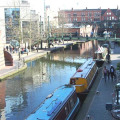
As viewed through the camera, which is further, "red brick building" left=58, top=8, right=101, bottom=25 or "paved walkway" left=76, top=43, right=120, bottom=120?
"red brick building" left=58, top=8, right=101, bottom=25

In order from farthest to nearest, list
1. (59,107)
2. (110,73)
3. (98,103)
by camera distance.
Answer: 1. (110,73)
2. (98,103)
3. (59,107)

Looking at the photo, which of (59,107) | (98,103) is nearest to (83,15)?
(98,103)

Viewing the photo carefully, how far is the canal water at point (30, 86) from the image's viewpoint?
20.0m

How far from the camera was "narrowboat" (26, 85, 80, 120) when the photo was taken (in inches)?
527

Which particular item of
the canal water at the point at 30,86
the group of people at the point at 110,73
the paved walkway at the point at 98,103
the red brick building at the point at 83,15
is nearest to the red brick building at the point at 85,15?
the red brick building at the point at 83,15

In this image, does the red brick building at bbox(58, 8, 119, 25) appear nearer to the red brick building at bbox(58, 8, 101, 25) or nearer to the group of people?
the red brick building at bbox(58, 8, 101, 25)

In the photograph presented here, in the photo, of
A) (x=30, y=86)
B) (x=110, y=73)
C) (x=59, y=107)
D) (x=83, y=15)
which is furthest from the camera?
(x=83, y=15)

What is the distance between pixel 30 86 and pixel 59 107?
12.4 meters

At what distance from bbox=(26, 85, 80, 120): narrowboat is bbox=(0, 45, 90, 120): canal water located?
334 cm

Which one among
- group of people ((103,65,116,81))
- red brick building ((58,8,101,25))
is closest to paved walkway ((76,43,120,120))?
group of people ((103,65,116,81))

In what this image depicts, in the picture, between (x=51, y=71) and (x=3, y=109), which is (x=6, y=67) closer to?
(x=51, y=71)

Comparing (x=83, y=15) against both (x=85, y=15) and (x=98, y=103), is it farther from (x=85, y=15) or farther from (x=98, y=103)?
(x=98, y=103)

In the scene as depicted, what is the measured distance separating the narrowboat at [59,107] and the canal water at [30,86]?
3.34 metres

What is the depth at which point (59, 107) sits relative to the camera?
14727mm
